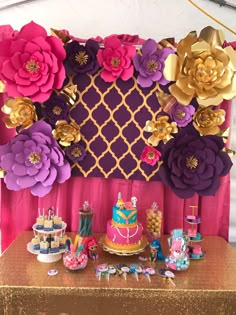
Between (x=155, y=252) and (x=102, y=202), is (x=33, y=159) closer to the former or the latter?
(x=102, y=202)

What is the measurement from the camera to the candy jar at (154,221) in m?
1.42

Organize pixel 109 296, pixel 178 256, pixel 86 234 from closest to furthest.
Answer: pixel 109 296 → pixel 178 256 → pixel 86 234

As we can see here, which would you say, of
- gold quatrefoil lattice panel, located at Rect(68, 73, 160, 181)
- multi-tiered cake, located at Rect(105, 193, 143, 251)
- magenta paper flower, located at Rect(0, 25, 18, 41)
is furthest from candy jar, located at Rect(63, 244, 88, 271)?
magenta paper flower, located at Rect(0, 25, 18, 41)

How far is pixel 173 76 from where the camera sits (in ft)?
4.56

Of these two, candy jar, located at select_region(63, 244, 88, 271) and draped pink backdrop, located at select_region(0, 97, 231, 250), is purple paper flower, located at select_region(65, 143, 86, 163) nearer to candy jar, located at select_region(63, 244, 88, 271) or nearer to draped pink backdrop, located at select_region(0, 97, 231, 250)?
draped pink backdrop, located at select_region(0, 97, 231, 250)

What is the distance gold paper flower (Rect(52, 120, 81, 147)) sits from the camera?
143 cm

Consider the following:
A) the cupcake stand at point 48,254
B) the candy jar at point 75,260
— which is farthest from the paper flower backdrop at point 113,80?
the candy jar at point 75,260

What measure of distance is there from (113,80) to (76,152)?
35 cm

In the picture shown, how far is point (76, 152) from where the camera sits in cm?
146

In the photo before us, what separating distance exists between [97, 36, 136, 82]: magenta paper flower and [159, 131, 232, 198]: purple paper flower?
0.37 metres

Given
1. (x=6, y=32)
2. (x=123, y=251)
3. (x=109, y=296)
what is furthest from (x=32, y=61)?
(x=109, y=296)

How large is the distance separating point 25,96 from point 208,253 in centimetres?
102

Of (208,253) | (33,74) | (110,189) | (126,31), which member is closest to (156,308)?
(208,253)

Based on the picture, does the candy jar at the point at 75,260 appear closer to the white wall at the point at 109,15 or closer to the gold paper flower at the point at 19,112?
the gold paper flower at the point at 19,112
